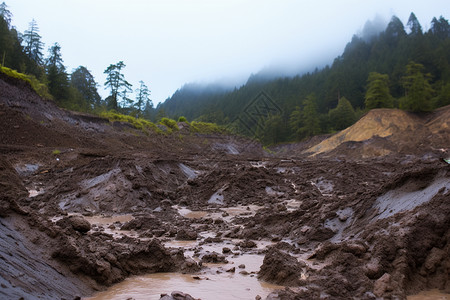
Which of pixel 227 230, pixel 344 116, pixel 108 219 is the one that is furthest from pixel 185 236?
pixel 344 116

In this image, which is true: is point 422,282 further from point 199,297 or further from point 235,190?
point 235,190

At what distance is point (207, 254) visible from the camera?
5664 millimetres

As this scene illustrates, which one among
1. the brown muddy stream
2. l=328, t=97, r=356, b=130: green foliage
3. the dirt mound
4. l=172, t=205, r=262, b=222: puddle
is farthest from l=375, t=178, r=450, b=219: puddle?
l=328, t=97, r=356, b=130: green foliage

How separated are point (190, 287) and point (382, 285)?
226cm

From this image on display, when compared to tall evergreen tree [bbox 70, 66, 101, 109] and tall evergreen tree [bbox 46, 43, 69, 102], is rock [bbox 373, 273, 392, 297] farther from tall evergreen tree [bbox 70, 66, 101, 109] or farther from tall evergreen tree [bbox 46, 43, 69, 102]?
tall evergreen tree [bbox 70, 66, 101, 109]

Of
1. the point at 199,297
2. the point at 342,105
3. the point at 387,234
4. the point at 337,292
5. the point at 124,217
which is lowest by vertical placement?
the point at 124,217

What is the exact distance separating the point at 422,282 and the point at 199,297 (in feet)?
8.69

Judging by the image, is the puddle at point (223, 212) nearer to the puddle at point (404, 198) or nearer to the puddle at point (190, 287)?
the puddle at point (404, 198)

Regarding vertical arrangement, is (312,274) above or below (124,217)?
above

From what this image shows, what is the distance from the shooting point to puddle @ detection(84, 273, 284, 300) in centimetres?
394

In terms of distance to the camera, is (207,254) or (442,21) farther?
(442,21)

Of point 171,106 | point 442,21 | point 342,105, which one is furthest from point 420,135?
point 171,106

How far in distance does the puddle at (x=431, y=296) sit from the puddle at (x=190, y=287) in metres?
1.54

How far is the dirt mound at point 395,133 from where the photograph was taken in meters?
36.5
